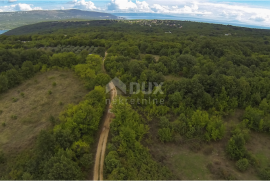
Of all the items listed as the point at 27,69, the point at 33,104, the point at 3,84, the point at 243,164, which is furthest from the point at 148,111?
the point at 27,69

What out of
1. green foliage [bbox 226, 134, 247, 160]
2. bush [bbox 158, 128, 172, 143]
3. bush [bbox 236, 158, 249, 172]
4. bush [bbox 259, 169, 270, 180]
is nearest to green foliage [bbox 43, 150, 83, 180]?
bush [bbox 158, 128, 172, 143]

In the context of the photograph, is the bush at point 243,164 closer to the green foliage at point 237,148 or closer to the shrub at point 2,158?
the green foliage at point 237,148

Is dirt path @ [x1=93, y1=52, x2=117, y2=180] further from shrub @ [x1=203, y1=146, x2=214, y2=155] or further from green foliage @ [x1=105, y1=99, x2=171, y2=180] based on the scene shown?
shrub @ [x1=203, y1=146, x2=214, y2=155]

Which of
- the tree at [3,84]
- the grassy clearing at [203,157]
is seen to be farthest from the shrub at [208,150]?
the tree at [3,84]

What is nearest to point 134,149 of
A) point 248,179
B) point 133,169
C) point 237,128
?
point 133,169

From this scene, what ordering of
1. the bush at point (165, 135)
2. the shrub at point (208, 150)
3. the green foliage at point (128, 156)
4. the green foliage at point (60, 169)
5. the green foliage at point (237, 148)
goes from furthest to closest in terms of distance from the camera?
the bush at point (165, 135), the shrub at point (208, 150), the green foliage at point (237, 148), the green foliage at point (128, 156), the green foliage at point (60, 169)

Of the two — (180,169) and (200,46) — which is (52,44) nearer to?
(200,46)
